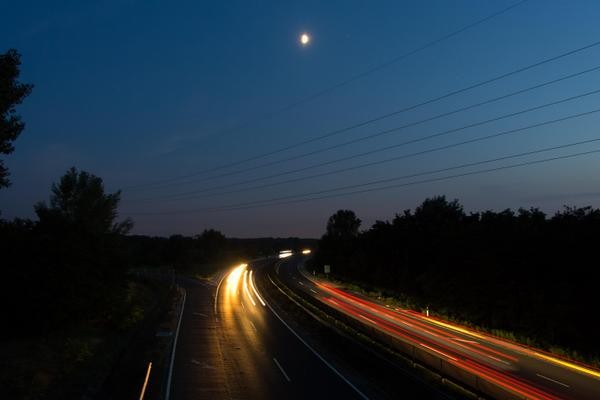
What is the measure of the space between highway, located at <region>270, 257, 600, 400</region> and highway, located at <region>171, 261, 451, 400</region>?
2192 millimetres

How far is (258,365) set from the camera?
82.1 ft

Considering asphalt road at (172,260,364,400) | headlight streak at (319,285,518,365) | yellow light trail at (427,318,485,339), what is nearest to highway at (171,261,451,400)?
asphalt road at (172,260,364,400)

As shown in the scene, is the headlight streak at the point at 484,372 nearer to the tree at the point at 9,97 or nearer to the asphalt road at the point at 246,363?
the asphalt road at the point at 246,363

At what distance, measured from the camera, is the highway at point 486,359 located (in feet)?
67.8

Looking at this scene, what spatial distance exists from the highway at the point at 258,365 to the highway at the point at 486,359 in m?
2.19

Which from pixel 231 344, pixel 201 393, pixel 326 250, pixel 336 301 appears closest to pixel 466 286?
pixel 336 301

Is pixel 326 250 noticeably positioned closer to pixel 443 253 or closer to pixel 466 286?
pixel 443 253

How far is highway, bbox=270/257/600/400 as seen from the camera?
20656mm

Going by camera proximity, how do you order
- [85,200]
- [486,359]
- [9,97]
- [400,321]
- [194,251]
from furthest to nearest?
1. [194,251]
2. [85,200]
3. [400,321]
4. [486,359]
5. [9,97]

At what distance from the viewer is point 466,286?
1996 inches

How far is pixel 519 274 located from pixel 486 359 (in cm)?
1947

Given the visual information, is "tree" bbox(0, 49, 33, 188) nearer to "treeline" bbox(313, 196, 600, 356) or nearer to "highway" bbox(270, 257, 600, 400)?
"highway" bbox(270, 257, 600, 400)

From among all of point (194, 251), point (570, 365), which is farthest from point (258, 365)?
point (194, 251)

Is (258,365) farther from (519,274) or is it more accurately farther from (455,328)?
(519,274)
